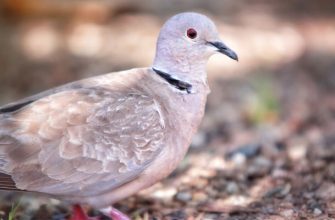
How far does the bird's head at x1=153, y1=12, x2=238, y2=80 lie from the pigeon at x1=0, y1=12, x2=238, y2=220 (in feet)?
0.12

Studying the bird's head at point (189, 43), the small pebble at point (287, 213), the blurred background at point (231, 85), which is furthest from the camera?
the blurred background at point (231, 85)

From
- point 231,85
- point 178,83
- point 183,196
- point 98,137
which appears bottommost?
point 183,196

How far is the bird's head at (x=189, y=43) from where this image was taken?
17.7 ft

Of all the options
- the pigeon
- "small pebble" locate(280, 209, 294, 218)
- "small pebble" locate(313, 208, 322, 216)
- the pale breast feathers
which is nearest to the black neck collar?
the pigeon

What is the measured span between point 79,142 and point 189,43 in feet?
3.68

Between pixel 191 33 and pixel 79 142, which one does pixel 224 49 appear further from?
pixel 79 142

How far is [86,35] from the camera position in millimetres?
10531

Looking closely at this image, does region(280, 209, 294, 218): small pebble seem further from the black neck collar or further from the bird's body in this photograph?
the black neck collar

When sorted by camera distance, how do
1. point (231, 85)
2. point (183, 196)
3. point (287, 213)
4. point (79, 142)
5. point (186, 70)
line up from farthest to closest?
point (231, 85)
point (183, 196)
point (186, 70)
point (287, 213)
point (79, 142)

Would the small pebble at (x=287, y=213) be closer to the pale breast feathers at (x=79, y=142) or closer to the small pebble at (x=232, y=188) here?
the small pebble at (x=232, y=188)

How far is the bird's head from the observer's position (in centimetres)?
538

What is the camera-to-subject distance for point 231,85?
9.32 metres

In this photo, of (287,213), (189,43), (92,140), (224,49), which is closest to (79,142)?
(92,140)

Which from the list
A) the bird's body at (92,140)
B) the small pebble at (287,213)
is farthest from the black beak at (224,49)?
the small pebble at (287,213)
